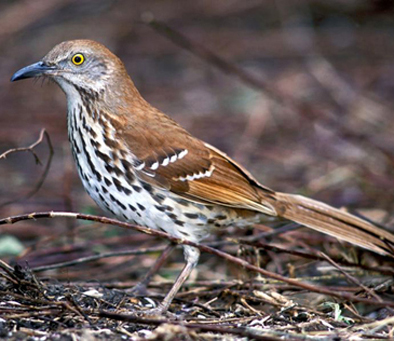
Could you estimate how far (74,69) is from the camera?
4180 millimetres

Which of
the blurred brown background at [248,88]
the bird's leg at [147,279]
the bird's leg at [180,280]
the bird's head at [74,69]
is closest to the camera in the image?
the bird's leg at [180,280]

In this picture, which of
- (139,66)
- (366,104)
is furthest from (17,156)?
(366,104)

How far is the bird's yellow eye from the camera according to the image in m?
4.19

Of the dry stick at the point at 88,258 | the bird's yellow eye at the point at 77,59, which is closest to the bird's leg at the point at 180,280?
the dry stick at the point at 88,258

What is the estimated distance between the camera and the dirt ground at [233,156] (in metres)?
3.52

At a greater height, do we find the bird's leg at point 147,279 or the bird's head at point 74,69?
the bird's head at point 74,69

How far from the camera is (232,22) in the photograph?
35.1 ft

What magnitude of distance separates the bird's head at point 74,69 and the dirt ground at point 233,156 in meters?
0.56

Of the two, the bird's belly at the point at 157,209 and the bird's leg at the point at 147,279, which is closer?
the bird's belly at the point at 157,209

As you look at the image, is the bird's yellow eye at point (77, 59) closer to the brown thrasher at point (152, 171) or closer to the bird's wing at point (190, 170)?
the brown thrasher at point (152, 171)

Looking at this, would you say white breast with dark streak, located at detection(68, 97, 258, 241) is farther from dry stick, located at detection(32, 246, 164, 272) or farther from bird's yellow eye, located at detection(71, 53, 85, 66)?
dry stick, located at detection(32, 246, 164, 272)

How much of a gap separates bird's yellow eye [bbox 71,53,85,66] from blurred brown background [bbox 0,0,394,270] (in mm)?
1363

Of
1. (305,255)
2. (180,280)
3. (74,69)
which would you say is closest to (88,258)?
(180,280)

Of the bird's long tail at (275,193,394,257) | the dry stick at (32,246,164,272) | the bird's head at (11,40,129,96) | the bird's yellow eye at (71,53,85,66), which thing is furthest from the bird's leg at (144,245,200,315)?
the bird's yellow eye at (71,53,85,66)
